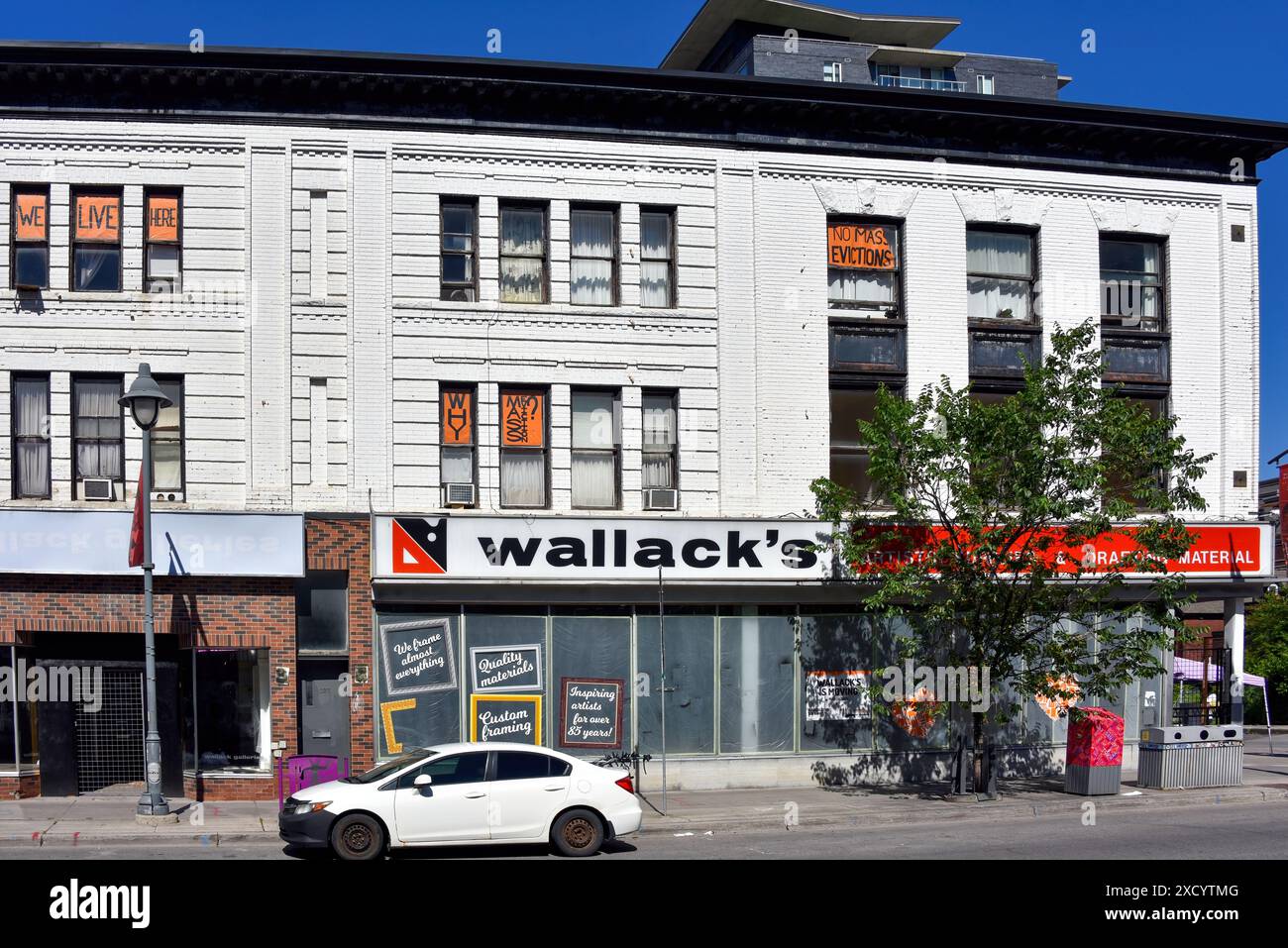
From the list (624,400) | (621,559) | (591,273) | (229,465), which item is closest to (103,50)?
(229,465)

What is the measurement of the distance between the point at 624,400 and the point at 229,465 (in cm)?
666

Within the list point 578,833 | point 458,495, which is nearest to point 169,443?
point 458,495

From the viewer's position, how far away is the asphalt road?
53.1 feet

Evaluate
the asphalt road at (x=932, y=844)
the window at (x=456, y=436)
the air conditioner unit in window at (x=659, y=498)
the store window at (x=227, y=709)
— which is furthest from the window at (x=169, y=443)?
the air conditioner unit in window at (x=659, y=498)

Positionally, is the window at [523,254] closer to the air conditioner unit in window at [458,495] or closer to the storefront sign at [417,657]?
the air conditioner unit in window at [458,495]

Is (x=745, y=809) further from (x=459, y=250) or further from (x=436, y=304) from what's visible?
(x=459, y=250)

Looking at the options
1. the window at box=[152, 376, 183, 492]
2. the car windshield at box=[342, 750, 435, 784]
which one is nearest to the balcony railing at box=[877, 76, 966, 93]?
the window at box=[152, 376, 183, 492]

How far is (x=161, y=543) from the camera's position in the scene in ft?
66.3

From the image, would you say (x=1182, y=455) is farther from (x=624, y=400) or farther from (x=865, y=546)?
(x=624, y=400)

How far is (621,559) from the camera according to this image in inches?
→ 857

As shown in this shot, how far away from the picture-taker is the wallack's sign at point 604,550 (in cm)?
2102

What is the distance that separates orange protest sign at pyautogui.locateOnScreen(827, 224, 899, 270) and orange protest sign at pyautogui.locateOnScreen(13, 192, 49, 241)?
43.9 feet

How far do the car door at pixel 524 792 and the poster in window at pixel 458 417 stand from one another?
294 inches

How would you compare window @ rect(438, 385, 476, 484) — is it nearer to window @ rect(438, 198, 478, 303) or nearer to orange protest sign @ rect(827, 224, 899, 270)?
window @ rect(438, 198, 478, 303)
